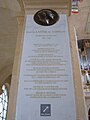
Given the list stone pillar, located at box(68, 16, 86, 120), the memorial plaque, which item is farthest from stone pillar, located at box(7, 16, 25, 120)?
stone pillar, located at box(68, 16, 86, 120)

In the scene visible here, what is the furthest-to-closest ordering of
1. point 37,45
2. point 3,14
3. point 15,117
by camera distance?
point 3,14 < point 37,45 < point 15,117

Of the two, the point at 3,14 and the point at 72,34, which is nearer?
the point at 72,34

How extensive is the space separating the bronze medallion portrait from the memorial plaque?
27 mm

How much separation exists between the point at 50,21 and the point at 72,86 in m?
0.85

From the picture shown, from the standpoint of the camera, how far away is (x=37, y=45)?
213 centimetres

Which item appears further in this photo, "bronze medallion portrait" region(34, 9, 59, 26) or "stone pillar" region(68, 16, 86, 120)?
"bronze medallion portrait" region(34, 9, 59, 26)

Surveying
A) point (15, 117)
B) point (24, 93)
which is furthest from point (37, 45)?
point (15, 117)

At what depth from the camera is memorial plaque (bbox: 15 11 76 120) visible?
1759 millimetres

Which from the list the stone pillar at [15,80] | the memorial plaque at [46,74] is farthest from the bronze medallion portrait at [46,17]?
the stone pillar at [15,80]

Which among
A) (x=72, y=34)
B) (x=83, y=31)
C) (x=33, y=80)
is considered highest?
(x=83, y=31)

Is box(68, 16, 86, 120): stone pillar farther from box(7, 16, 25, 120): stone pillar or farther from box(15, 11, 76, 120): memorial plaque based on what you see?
box(7, 16, 25, 120): stone pillar

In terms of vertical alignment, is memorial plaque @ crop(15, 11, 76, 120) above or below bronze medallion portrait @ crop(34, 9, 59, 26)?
below

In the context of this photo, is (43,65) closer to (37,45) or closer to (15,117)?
(37,45)

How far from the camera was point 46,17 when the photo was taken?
7.37ft
